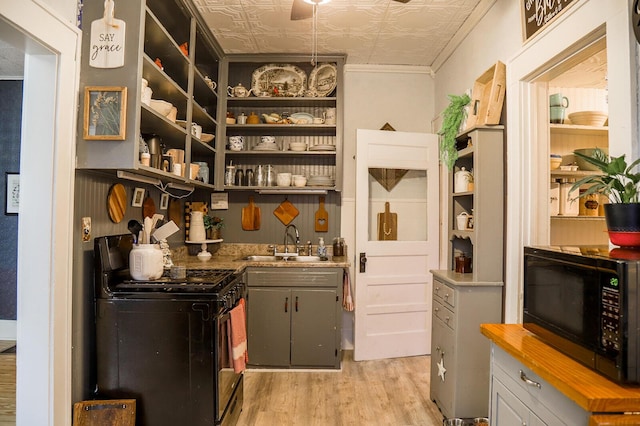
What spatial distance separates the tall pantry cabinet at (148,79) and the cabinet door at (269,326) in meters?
1.11

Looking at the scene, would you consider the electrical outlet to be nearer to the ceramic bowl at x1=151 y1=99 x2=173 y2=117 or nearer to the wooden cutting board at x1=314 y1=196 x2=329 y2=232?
the ceramic bowl at x1=151 y1=99 x2=173 y2=117

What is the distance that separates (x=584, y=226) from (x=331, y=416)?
7.45 feet

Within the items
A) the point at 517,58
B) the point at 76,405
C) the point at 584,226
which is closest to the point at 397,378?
the point at 584,226

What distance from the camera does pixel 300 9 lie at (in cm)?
238

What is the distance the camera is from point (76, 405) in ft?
6.24

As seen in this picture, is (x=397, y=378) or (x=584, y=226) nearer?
(x=584, y=226)

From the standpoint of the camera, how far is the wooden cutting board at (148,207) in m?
2.76

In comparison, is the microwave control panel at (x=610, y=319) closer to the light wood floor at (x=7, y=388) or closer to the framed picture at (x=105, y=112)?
the framed picture at (x=105, y=112)

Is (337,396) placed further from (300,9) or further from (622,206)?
(300,9)

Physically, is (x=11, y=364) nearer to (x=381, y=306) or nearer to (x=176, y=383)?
(x=176, y=383)

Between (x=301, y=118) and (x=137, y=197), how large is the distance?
1791 millimetres

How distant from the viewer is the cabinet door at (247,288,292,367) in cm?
327

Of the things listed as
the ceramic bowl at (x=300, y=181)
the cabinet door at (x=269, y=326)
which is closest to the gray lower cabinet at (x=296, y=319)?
the cabinet door at (x=269, y=326)

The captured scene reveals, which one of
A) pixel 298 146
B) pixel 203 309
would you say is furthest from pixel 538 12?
pixel 203 309
